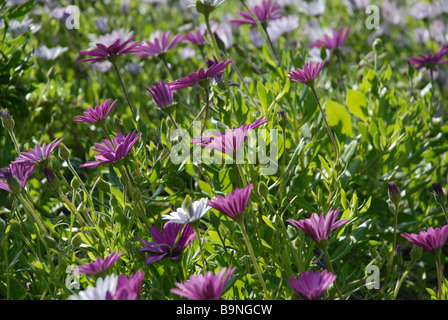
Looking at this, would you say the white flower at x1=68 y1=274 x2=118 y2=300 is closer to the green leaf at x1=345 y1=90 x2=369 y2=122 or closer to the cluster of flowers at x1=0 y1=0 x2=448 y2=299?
the cluster of flowers at x1=0 y1=0 x2=448 y2=299

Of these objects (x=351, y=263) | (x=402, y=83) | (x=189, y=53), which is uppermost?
(x=189, y=53)

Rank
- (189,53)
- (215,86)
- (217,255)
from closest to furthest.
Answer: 1. (217,255)
2. (215,86)
3. (189,53)

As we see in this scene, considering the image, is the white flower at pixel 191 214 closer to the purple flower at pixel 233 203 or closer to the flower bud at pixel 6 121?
the purple flower at pixel 233 203

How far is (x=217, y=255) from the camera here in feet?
3.34

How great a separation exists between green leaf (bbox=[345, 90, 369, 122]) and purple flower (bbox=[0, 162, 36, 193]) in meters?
0.85

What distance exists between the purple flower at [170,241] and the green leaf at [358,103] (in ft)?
2.33

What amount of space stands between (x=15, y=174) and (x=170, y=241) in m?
0.34

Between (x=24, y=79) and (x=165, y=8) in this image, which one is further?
(x=165, y=8)

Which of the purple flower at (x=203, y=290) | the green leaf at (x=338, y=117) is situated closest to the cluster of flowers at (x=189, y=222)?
the purple flower at (x=203, y=290)

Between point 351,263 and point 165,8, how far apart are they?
2.46m
